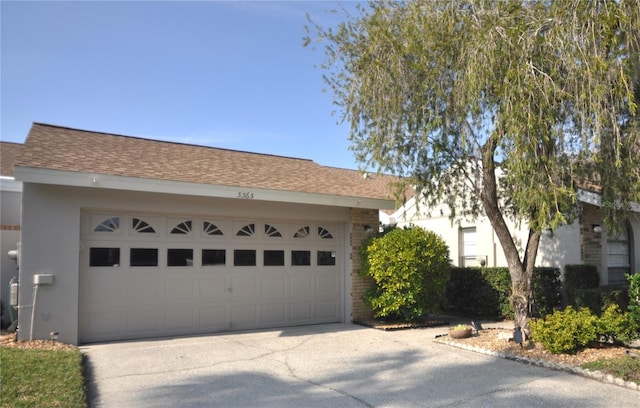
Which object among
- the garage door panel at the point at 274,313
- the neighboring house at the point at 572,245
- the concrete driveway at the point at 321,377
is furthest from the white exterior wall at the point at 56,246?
the neighboring house at the point at 572,245

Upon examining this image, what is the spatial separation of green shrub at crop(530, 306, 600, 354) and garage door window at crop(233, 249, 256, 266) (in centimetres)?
605

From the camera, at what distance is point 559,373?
7332mm

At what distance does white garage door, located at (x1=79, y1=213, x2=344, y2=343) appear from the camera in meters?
9.65

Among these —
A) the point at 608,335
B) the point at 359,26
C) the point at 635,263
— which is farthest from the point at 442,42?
the point at 635,263

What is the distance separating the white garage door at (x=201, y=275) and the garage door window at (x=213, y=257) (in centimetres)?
2

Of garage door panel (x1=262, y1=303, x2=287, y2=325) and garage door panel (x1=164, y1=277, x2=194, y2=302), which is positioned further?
garage door panel (x1=262, y1=303, x2=287, y2=325)

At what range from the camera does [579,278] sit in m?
12.8

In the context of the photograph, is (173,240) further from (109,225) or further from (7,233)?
(7,233)

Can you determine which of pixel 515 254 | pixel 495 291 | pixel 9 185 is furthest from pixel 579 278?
pixel 9 185

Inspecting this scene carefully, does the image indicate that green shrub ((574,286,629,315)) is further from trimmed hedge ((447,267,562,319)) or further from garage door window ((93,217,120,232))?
garage door window ((93,217,120,232))

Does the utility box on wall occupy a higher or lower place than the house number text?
lower

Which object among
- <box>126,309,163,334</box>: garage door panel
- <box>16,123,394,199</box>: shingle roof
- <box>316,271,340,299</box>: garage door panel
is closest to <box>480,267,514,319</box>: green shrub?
<box>16,123,394,199</box>: shingle roof

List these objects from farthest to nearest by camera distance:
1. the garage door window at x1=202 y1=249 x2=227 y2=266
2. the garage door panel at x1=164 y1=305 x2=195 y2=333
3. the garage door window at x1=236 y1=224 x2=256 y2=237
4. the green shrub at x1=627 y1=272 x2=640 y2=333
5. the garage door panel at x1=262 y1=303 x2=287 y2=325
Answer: the garage door panel at x1=262 y1=303 x2=287 y2=325 → the garage door window at x1=236 y1=224 x2=256 y2=237 → the garage door window at x1=202 y1=249 x2=227 y2=266 → the garage door panel at x1=164 y1=305 x2=195 y2=333 → the green shrub at x1=627 y1=272 x2=640 y2=333

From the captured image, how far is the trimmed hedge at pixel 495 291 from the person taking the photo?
40.9 feet
